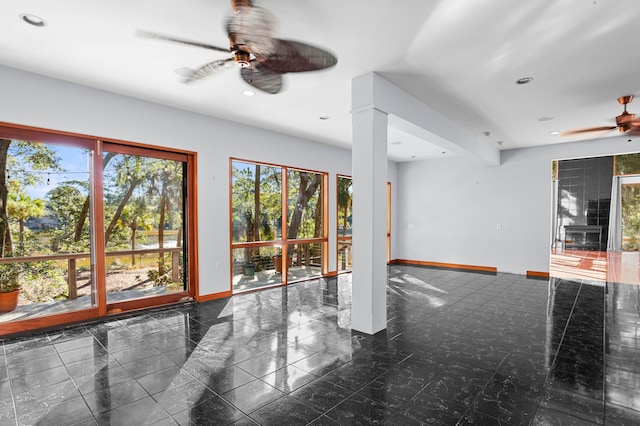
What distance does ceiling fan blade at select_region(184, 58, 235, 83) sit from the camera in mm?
2844

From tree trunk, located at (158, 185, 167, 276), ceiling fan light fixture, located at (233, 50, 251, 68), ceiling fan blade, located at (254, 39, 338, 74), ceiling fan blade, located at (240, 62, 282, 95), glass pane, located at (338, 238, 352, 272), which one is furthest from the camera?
glass pane, located at (338, 238, 352, 272)

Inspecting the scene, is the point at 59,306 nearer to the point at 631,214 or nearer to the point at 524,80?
the point at 524,80

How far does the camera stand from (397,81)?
362cm

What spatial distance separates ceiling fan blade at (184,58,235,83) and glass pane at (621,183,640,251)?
523 inches

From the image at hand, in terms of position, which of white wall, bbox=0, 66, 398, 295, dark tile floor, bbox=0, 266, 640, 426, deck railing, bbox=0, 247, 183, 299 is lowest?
dark tile floor, bbox=0, 266, 640, 426

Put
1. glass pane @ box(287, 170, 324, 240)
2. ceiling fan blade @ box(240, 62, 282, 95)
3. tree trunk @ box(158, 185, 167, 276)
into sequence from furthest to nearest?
glass pane @ box(287, 170, 324, 240) < tree trunk @ box(158, 185, 167, 276) < ceiling fan blade @ box(240, 62, 282, 95)

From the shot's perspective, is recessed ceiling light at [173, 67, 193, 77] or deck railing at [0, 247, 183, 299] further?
deck railing at [0, 247, 183, 299]

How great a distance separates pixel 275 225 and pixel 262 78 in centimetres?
317

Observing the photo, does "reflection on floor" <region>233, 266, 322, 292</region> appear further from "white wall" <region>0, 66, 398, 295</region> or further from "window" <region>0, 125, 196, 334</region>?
"window" <region>0, 125, 196, 334</region>

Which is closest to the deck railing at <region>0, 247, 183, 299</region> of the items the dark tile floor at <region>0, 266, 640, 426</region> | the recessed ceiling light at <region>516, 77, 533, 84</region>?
the dark tile floor at <region>0, 266, 640, 426</region>

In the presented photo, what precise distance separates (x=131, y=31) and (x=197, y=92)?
130 centimetres

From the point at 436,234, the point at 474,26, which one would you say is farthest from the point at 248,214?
the point at 436,234

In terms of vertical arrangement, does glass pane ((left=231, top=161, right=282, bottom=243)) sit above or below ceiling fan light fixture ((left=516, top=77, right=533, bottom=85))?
below

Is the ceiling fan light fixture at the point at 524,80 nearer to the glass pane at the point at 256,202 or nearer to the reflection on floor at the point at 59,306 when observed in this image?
the glass pane at the point at 256,202
